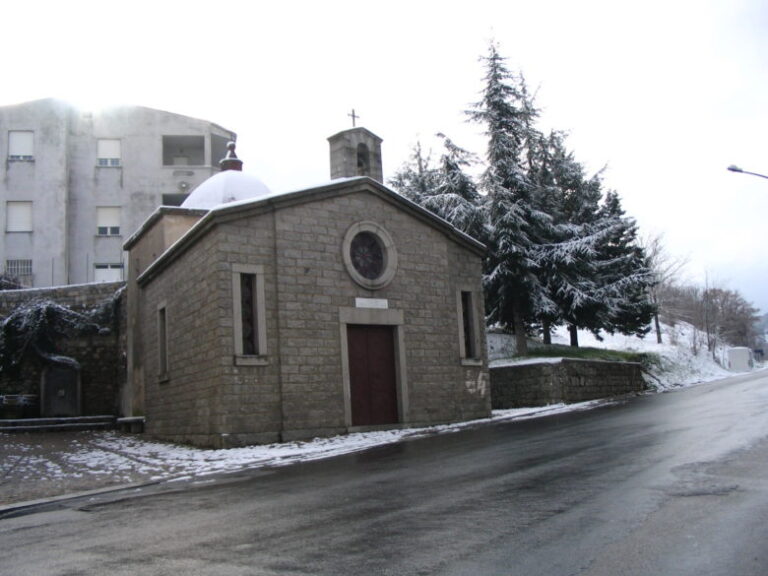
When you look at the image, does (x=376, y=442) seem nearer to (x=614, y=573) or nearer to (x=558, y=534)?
(x=558, y=534)

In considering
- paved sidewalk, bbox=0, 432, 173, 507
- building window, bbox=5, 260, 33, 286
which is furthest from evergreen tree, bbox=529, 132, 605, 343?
building window, bbox=5, 260, 33, 286

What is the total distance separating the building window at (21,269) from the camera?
37.1 meters

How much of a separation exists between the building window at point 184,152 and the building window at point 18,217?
7.76m

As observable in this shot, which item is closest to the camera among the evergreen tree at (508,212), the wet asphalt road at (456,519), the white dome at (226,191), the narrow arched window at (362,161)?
the wet asphalt road at (456,519)

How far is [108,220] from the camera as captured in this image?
39625 millimetres

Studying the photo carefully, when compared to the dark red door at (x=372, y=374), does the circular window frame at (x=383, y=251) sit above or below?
above

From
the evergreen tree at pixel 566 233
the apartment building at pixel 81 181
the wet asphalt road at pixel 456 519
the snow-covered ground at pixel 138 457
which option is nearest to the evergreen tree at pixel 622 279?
the evergreen tree at pixel 566 233

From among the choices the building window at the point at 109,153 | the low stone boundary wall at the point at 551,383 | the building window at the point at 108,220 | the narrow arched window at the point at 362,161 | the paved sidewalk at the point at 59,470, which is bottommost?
the paved sidewalk at the point at 59,470

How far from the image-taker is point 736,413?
12422 mm

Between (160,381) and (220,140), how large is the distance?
2664 cm

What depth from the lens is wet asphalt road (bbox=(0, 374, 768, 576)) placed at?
4.64 m

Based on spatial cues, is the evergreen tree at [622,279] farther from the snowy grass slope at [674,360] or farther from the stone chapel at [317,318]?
the stone chapel at [317,318]

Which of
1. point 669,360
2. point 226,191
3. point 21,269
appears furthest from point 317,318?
point 21,269

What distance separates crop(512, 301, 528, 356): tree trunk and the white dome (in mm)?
10020
